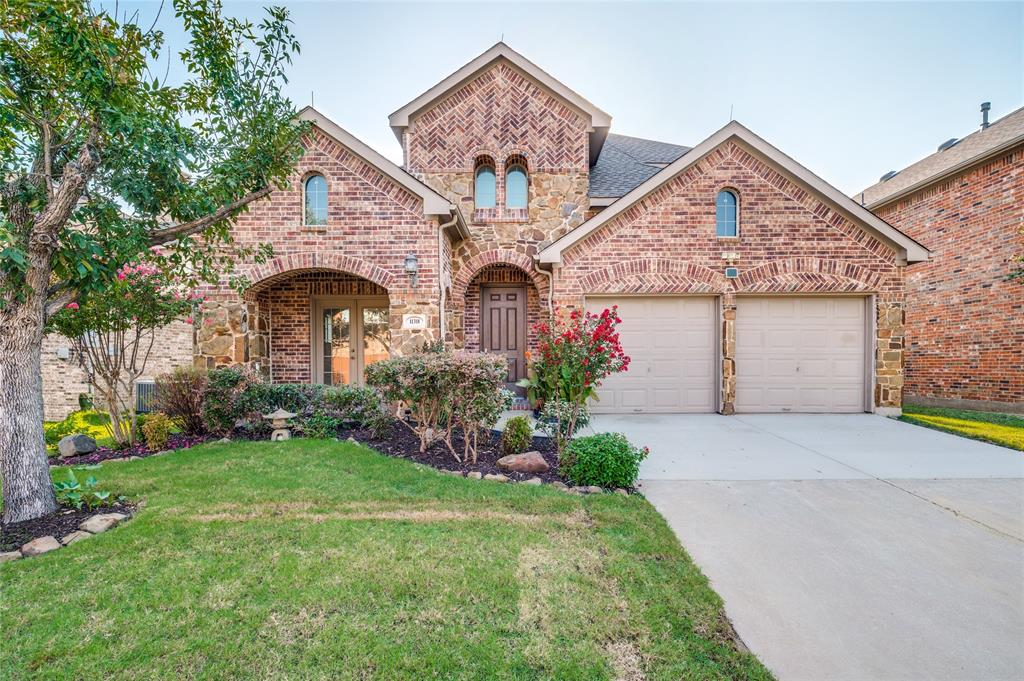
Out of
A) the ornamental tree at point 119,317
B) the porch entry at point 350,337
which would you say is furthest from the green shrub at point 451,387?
the porch entry at point 350,337

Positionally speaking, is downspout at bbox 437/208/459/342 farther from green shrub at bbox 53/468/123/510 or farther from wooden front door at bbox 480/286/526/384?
green shrub at bbox 53/468/123/510

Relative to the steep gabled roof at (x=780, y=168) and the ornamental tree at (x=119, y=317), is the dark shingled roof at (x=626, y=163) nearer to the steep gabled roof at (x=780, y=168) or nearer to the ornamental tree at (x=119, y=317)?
the steep gabled roof at (x=780, y=168)

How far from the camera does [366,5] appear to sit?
841 centimetres

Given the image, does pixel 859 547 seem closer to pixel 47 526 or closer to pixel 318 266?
pixel 47 526

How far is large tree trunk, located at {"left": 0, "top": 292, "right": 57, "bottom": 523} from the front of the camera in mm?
3594

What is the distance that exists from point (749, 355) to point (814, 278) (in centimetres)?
202

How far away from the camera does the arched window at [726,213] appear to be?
910cm

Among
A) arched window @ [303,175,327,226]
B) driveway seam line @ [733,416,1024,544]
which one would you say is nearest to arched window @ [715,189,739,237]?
driveway seam line @ [733,416,1024,544]

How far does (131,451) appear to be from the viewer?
6.27 m

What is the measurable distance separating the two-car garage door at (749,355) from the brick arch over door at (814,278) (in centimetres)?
29

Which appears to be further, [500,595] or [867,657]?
[500,595]

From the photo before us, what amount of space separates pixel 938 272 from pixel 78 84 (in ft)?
56.2

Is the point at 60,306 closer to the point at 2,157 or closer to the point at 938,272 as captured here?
the point at 2,157

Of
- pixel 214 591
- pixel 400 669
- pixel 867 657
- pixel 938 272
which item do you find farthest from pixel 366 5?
pixel 938 272
